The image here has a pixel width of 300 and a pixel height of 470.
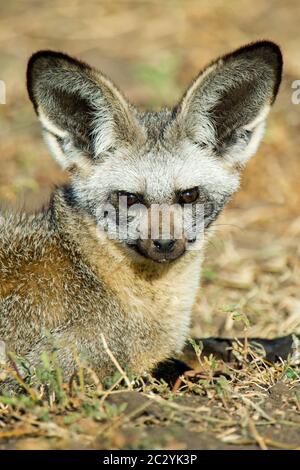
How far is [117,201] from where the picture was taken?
18.9 feet

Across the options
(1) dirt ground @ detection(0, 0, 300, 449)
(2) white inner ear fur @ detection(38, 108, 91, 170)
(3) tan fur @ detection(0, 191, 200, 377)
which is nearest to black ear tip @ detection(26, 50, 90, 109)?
(2) white inner ear fur @ detection(38, 108, 91, 170)

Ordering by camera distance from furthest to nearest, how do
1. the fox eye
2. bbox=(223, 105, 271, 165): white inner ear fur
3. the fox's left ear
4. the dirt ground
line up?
bbox=(223, 105, 271, 165): white inner ear fur, the fox eye, the fox's left ear, the dirt ground

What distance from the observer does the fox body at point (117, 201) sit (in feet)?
18.0

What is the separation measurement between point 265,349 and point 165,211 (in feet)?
4.84

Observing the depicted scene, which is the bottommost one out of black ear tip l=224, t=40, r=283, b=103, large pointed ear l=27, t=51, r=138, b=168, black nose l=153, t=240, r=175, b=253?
black nose l=153, t=240, r=175, b=253

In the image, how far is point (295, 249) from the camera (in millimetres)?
8516

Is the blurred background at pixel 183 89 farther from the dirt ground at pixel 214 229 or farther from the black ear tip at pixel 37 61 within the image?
the black ear tip at pixel 37 61

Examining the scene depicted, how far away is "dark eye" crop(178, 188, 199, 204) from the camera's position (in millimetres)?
5715

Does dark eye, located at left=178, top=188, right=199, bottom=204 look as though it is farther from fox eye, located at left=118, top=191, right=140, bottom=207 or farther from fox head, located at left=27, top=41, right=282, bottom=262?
fox eye, located at left=118, top=191, right=140, bottom=207

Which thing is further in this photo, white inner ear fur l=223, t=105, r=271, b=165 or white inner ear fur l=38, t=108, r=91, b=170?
white inner ear fur l=223, t=105, r=271, b=165

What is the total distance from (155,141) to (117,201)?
0.50m

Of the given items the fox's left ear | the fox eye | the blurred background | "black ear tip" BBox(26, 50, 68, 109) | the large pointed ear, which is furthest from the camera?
the blurred background

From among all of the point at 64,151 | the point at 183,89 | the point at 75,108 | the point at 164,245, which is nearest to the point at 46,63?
the point at 75,108

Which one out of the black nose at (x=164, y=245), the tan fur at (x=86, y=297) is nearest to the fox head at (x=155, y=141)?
the black nose at (x=164, y=245)
